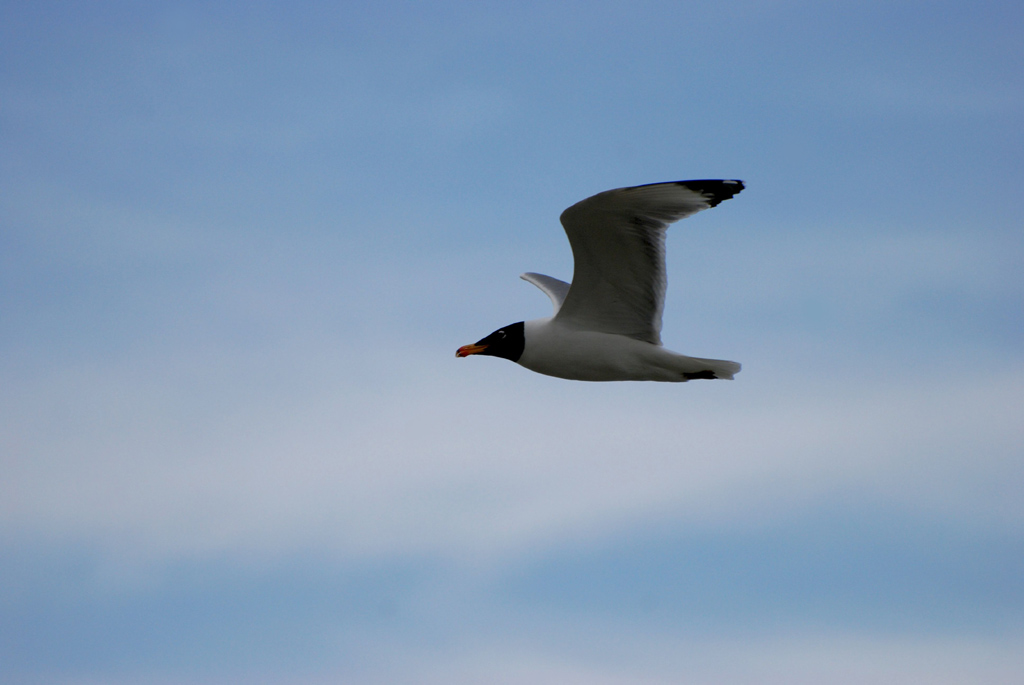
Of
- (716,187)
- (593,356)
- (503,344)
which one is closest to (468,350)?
(503,344)

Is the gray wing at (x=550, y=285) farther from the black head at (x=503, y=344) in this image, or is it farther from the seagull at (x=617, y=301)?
the seagull at (x=617, y=301)

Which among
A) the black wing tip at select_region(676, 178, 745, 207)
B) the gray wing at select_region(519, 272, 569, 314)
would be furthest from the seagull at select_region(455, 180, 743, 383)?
the gray wing at select_region(519, 272, 569, 314)

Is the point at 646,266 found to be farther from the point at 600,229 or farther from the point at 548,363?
the point at 548,363

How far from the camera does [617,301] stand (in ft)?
35.4

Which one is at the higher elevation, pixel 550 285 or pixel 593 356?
pixel 550 285

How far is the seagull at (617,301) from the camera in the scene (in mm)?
10062

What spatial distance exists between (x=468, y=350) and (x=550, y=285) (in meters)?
2.01

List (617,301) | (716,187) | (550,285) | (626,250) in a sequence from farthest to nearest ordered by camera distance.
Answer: (550,285) < (617,301) < (626,250) < (716,187)

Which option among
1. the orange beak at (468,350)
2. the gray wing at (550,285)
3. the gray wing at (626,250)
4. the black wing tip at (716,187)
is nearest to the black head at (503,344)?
the orange beak at (468,350)

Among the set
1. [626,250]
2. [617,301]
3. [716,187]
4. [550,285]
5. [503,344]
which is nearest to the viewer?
[716,187]

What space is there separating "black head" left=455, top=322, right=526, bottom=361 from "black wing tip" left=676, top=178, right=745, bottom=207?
2.31 meters

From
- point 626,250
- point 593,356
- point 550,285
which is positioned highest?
point 550,285

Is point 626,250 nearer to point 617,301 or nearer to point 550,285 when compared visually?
point 617,301

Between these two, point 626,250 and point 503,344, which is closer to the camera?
point 626,250
